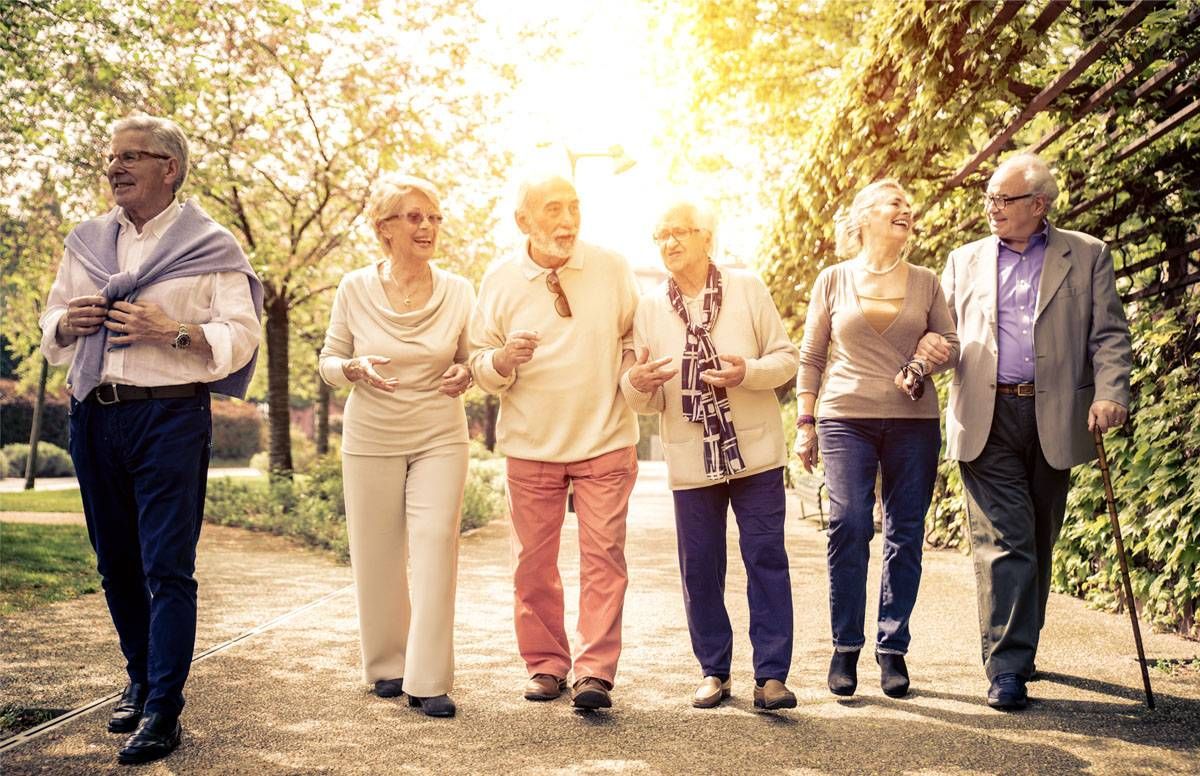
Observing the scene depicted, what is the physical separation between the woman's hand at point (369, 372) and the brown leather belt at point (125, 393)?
76 centimetres

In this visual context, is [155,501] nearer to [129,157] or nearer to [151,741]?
[151,741]

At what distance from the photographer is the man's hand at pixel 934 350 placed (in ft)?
15.8

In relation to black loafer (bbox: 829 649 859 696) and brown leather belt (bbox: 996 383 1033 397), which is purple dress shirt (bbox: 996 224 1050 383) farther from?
black loafer (bbox: 829 649 859 696)

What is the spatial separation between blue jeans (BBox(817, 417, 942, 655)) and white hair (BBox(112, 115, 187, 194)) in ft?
9.24

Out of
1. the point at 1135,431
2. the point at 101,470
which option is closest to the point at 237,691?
the point at 101,470

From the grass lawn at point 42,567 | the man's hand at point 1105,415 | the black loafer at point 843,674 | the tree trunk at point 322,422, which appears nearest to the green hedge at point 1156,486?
the man's hand at point 1105,415

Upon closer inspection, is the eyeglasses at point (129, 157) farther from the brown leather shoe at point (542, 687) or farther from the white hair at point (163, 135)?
the brown leather shoe at point (542, 687)

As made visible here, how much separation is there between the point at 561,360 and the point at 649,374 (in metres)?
0.45

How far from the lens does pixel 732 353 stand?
4.74 metres

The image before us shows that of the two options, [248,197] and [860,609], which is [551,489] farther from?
[248,197]

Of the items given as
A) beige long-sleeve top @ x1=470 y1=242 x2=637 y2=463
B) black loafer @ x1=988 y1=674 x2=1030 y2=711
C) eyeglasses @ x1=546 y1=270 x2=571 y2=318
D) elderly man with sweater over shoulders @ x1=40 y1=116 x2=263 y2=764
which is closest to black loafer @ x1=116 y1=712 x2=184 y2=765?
elderly man with sweater over shoulders @ x1=40 y1=116 x2=263 y2=764

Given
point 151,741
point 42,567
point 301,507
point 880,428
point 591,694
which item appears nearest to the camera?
point 151,741

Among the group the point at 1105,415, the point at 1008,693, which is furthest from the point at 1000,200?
the point at 1008,693

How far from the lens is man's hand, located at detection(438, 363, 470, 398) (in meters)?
4.67
